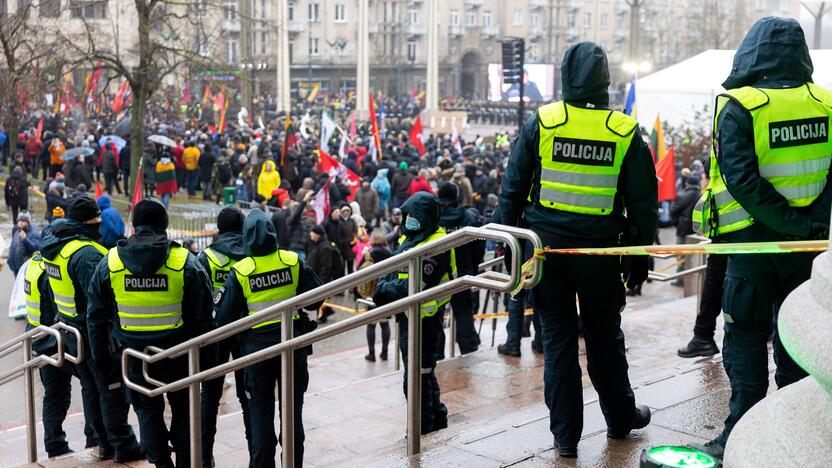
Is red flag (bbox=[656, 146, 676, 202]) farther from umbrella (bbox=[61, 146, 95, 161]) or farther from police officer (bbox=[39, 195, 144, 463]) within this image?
umbrella (bbox=[61, 146, 95, 161])

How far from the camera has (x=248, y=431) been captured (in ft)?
22.6

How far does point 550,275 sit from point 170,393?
9.02 ft

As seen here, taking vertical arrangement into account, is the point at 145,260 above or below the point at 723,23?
below

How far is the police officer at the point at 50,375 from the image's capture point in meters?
7.82

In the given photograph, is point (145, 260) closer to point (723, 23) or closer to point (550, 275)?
point (550, 275)

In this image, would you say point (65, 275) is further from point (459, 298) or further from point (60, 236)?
point (459, 298)

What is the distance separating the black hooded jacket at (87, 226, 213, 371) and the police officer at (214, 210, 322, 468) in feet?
0.51

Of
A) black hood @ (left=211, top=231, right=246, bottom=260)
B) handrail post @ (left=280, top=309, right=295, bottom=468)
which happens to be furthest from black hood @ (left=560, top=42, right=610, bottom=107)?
black hood @ (left=211, top=231, right=246, bottom=260)

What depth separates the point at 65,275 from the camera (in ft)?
24.1

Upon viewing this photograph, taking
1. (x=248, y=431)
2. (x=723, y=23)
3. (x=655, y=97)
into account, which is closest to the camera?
(x=248, y=431)

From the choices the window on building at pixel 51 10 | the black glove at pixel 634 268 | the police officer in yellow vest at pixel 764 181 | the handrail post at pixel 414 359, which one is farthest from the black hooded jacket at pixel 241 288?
the window on building at pixel 51 10

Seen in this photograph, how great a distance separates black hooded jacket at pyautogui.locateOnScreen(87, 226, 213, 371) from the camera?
21.0 feet

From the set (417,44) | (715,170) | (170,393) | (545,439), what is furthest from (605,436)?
(417,44)

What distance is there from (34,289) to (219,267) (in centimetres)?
142
